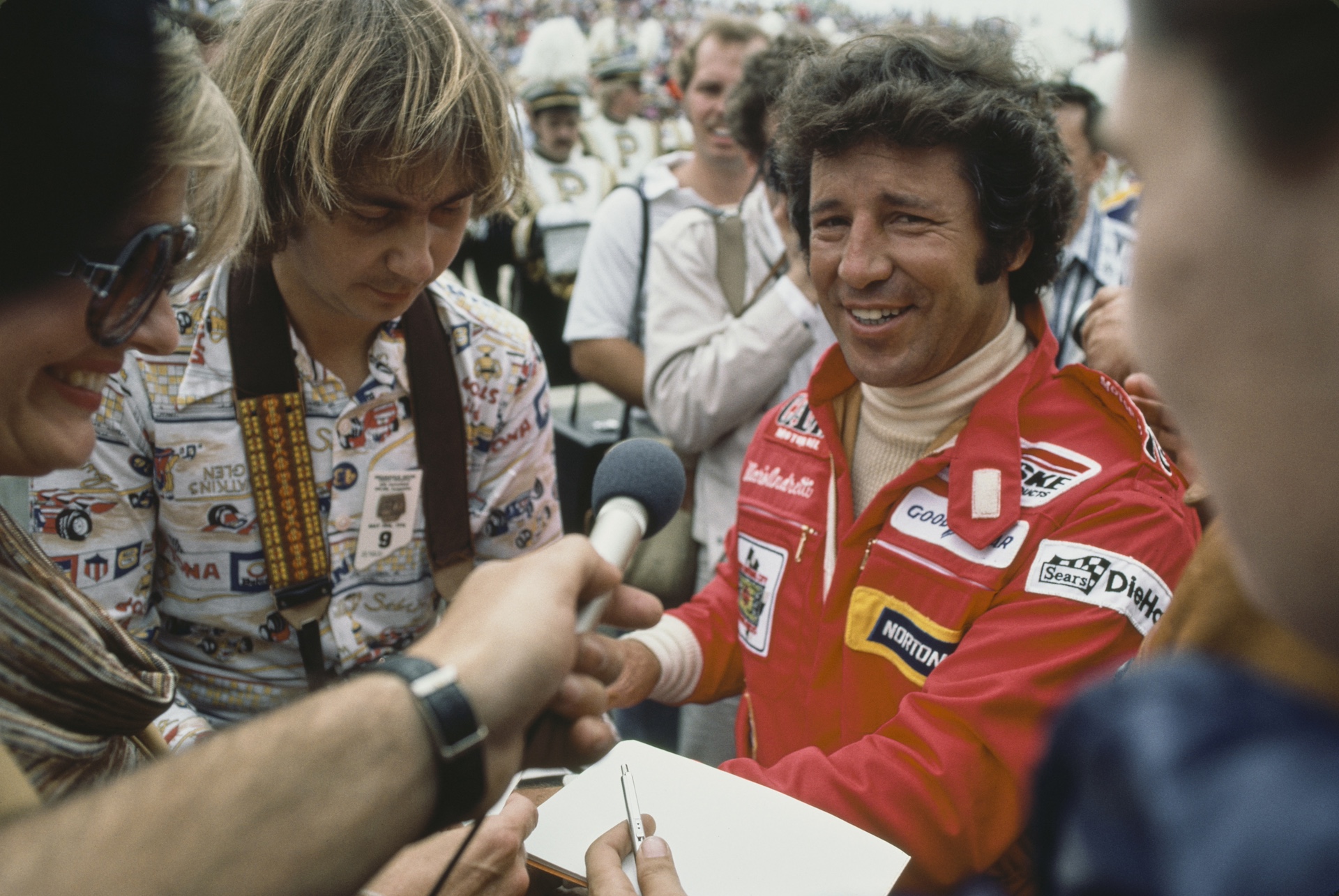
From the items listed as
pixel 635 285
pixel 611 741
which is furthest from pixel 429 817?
pixel 635 285

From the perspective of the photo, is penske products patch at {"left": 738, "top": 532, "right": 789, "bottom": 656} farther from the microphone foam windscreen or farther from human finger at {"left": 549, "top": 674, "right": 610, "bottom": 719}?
human finger at {"left": 549, "top": 674, "right": 610, "bottom": 719}

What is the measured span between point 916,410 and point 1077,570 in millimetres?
536

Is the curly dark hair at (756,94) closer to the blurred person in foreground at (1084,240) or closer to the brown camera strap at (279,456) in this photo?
the blurred person in foreground at (1084,240)

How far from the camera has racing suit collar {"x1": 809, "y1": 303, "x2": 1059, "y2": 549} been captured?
67.7 inches

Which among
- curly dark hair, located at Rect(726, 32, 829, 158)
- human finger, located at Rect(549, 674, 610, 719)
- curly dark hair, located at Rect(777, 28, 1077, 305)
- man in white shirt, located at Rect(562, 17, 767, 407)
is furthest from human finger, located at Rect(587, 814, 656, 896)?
curly dark hair, located at Rect(726, 32, 829, 158)

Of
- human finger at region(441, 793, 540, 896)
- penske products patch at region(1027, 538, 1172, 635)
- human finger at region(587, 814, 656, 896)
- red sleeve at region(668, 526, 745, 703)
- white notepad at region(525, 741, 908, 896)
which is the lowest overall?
red sleeve at region(668, 526, 745, 703)

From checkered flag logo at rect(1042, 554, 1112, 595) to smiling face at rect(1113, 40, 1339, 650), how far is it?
3.18 ft

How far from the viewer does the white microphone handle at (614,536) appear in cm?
119

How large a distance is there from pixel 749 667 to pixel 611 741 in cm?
88

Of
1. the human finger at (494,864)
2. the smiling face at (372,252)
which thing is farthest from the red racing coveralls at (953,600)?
the smiling face at (372,252)

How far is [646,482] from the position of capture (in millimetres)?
1357

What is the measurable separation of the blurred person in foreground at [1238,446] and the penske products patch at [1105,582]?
0.92 metres

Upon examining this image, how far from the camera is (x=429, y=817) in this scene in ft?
3.16

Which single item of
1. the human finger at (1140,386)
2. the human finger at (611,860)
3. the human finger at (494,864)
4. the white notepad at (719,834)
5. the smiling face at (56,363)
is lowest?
the human finger at (494,864)
